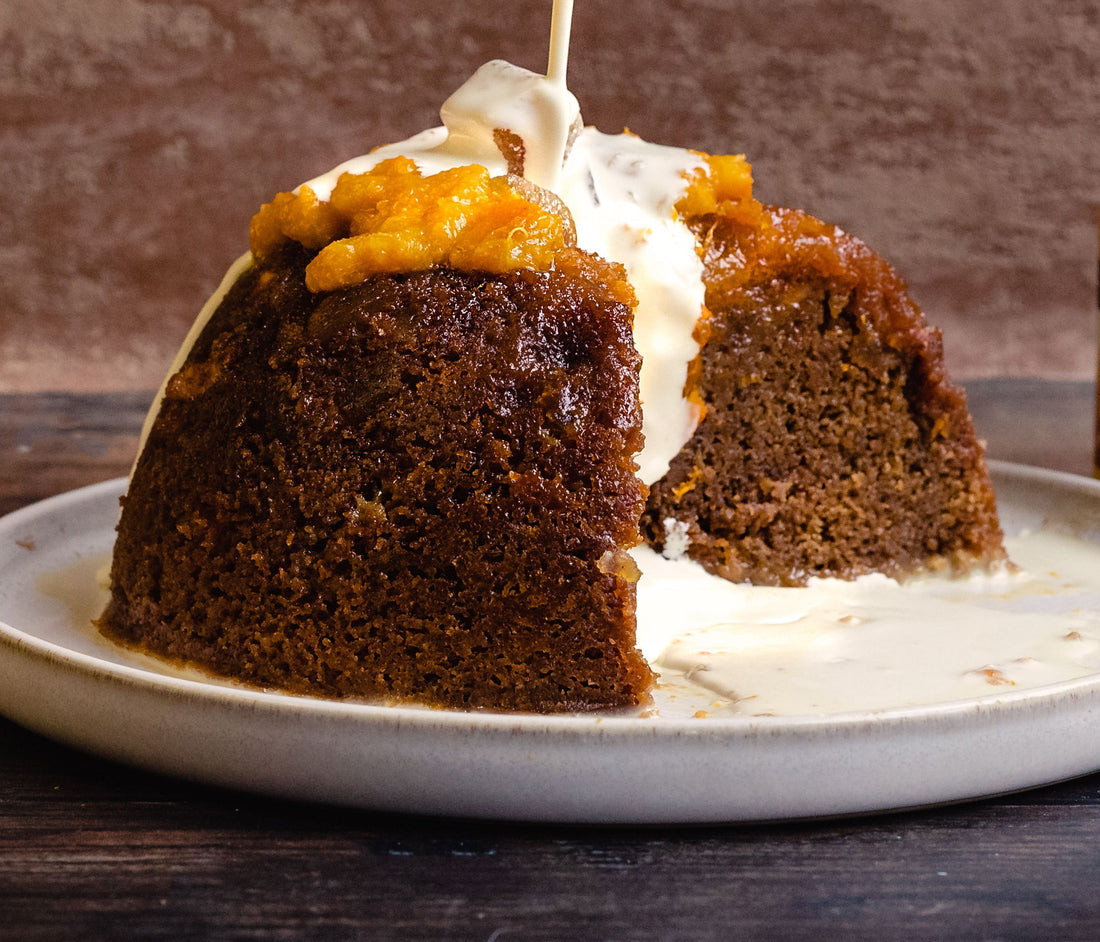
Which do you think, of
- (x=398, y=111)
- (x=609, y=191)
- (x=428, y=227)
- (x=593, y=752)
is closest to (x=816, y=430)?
(x=609, y=191)

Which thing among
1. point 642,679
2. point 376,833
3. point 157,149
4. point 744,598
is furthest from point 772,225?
point 157,149

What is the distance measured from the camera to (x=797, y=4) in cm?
485

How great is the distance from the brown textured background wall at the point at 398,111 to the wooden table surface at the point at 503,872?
353 centimetres

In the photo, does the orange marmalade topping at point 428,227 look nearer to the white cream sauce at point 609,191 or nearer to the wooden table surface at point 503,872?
the white cream sauce at point 609,191

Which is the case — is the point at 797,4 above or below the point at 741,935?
above

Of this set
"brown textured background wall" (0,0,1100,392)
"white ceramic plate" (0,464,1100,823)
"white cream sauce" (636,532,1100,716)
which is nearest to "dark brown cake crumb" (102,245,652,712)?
"white cream sauce" (636,532,1100,716)

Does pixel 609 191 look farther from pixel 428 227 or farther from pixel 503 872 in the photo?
pixel 503 872

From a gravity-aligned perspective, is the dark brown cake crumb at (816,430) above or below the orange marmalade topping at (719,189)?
below

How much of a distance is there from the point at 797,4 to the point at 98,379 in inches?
106

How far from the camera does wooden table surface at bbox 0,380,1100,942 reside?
1285mm

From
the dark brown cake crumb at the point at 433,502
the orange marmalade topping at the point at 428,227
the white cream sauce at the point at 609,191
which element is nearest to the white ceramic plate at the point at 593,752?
the dark brown cake crumb at the point at 433,502

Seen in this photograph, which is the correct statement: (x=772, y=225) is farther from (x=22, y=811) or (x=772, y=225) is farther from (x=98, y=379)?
(x=98, y=379)

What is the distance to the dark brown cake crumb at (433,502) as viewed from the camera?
1.79 metres

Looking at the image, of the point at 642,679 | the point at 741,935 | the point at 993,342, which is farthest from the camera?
the point at 993,342
